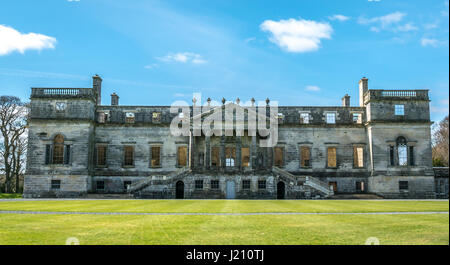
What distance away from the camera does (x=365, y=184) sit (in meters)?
43.3

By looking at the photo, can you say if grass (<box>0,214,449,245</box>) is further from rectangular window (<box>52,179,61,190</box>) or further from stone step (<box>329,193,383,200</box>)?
rectangular window (<box>52,179,61,190</box>)

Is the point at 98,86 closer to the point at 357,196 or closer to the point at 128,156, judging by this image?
the point at 128,156

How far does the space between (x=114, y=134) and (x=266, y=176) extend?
1775 cm

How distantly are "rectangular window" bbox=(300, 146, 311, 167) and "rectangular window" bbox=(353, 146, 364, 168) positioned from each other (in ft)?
16.3

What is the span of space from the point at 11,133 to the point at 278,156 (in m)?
32.4

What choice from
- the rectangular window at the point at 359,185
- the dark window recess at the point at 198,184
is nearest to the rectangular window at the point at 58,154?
the dark window recess at the point at 198,184

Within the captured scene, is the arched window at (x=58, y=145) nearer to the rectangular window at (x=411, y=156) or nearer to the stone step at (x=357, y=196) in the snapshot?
the stone step at (x=357, y=196)

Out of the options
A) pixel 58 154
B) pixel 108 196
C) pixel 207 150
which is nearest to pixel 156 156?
pixel 207 150

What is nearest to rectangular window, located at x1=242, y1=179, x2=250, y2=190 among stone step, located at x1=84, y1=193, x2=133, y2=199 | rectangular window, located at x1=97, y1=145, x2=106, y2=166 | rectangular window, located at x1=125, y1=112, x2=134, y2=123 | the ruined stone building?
the ruined stone building

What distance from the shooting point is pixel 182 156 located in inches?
1742

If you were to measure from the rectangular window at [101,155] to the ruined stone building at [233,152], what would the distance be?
106 millimetres

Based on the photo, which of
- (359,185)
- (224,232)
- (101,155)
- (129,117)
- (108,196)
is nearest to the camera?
(224,232)
